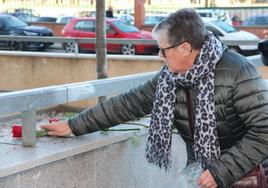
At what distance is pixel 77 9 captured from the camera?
131 ft

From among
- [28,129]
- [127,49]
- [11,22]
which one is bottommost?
[127,49]

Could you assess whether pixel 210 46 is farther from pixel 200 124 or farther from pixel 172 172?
pixel 172 172

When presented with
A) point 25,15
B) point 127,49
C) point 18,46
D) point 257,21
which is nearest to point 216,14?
point 257,21

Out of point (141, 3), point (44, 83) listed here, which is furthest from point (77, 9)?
point (44, 83)

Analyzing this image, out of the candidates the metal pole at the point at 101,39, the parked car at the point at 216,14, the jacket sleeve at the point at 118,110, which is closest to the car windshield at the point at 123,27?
the parked car at the point at 216,14

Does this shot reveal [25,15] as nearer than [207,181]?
No

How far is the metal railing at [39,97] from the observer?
3373mm

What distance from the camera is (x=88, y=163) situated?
3.75m

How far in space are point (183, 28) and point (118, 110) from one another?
776mm

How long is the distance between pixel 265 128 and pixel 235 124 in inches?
6.4

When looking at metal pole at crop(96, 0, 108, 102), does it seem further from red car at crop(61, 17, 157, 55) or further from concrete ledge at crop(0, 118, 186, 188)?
red car at crop(61, 17, 157, 55)

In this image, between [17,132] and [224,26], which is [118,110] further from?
[224,26]

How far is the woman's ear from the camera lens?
3051 millimetres

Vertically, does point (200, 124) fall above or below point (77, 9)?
above
